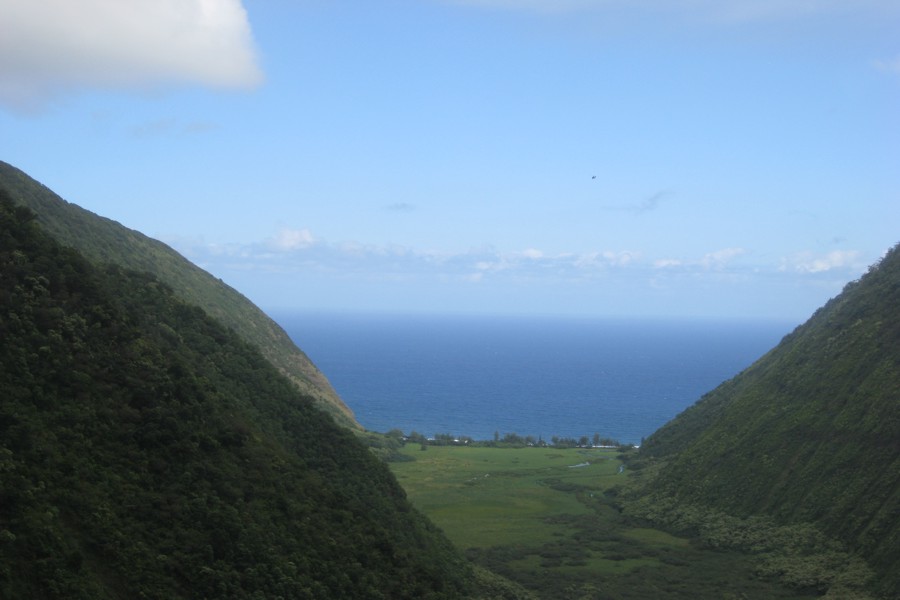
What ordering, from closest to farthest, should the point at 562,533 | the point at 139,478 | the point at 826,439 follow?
1. the point at 139,478
2. the point at 826,439
3. the point at 562,533

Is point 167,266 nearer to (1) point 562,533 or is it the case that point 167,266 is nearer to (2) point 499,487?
(2) point 499,487

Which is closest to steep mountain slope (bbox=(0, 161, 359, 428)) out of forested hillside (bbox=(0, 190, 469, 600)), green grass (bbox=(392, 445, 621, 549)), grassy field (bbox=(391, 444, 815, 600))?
green grass (bbox=(392, 445, 621, 549))

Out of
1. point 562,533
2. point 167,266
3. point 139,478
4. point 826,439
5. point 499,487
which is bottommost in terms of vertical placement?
point 562,533

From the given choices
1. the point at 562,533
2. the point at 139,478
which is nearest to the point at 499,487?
the point at 562,533

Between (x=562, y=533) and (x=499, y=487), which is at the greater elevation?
(x=499, y=487)

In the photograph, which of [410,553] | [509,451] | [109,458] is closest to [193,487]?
[109,458]

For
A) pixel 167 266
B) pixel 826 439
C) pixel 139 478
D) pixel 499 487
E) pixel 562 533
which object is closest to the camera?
pixel 139 478

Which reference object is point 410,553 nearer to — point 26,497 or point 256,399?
point 256,399

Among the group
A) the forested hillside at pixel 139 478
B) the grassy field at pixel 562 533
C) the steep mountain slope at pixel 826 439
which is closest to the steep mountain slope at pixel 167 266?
the forested hillside at pixel 139 478
